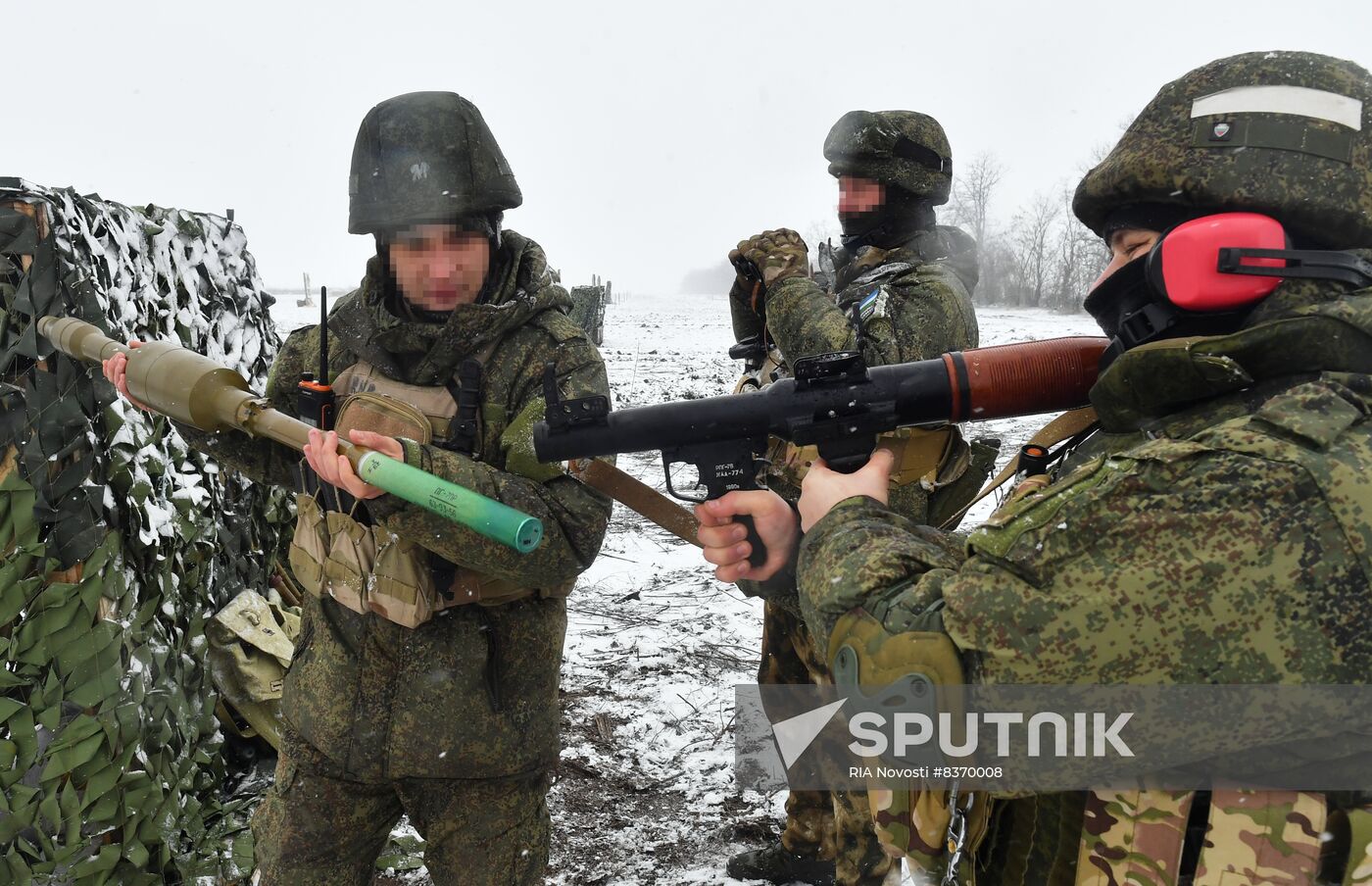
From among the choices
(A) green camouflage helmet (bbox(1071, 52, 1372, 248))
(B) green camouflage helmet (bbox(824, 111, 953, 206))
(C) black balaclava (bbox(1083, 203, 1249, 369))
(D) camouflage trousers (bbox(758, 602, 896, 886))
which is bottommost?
(D) camouflage trousers (bbox(758, 602, 896, 886))

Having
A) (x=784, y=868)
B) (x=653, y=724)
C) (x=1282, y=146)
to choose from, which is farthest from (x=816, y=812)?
(x=1282, y=146)

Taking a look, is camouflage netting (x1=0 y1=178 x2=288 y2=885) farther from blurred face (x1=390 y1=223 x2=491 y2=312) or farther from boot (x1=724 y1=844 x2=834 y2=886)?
boot (x1=724 y1=844 x2=834 y2=886)

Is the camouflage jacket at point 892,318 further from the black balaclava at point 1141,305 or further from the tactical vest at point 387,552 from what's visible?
the black balaclava at point 1141,305

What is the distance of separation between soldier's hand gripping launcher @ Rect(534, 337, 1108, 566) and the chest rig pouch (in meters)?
0.49

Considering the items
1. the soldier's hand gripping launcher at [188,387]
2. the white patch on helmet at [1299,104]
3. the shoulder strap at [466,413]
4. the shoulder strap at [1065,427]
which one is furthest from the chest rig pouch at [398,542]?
the white patch on helmet at [1299,104]

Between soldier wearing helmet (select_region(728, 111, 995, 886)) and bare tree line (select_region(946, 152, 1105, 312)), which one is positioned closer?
soldier wearing helmet (select_region(728, 111, 995, 886))

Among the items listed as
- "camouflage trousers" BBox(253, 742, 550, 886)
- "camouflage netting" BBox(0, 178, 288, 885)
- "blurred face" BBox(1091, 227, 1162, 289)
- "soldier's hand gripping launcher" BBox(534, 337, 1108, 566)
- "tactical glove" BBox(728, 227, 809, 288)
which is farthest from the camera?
"tactical glove" BBox(728, 227, 809, 288)

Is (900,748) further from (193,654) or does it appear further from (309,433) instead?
(193,654)

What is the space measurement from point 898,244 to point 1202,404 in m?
2.19

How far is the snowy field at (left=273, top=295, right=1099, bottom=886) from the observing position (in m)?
3.47

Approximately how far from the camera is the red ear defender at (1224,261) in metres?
1.22

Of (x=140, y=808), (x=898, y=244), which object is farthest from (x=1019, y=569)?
(x=140, y=808)

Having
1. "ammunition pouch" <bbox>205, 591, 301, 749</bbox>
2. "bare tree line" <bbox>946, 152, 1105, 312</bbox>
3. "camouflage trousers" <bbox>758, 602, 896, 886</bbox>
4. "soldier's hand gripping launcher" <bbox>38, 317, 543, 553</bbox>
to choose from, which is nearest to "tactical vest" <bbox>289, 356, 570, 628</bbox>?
"soldier's hand gripping launcher" <bbox>38, 317, 543, 553</bbox>

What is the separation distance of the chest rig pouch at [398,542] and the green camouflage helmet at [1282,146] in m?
1.58
